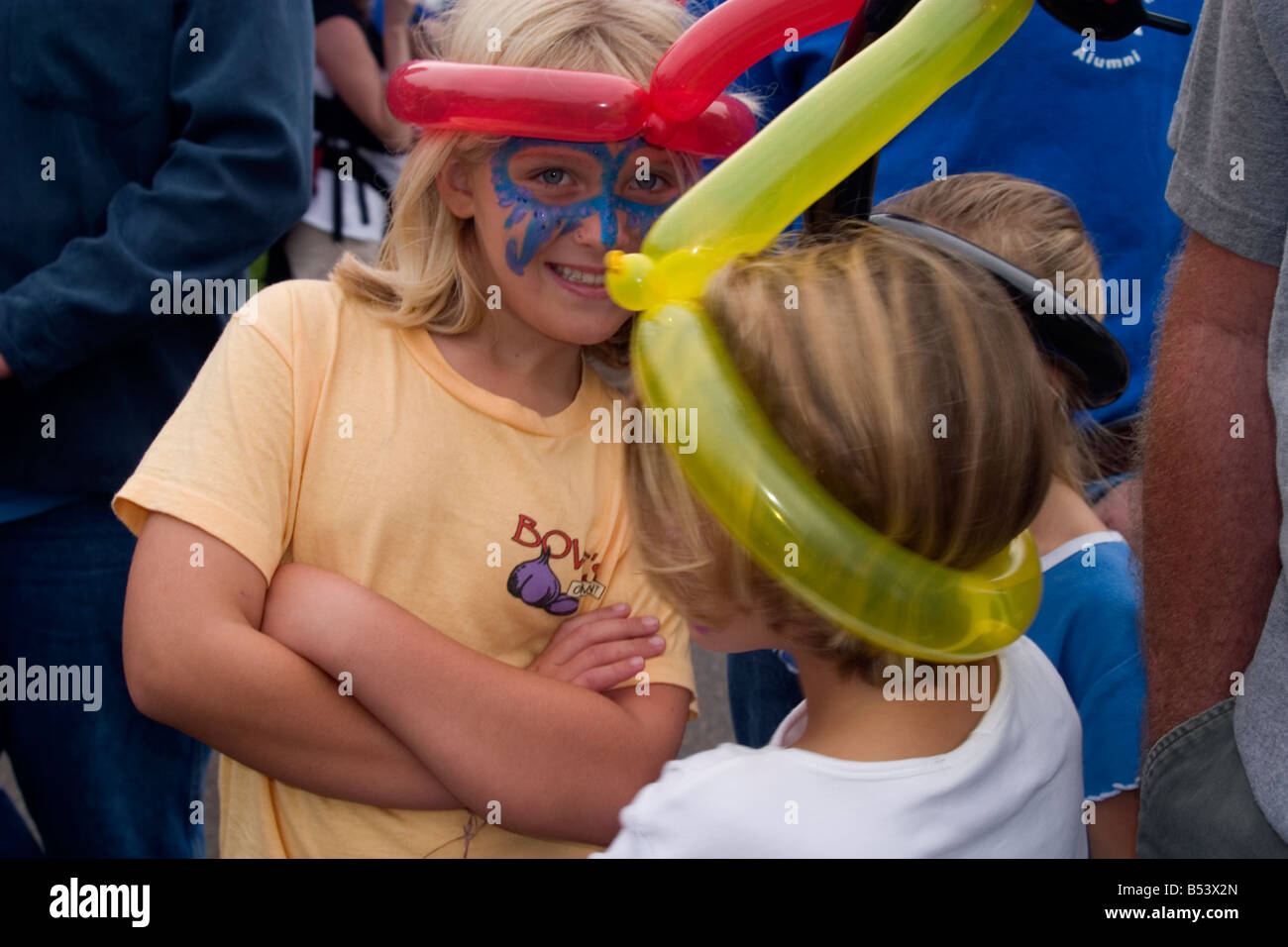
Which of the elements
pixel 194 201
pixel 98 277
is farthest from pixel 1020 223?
pixel 98 277

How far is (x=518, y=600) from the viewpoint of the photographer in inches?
67.4

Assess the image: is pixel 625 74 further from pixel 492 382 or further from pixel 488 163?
pixel 492 382

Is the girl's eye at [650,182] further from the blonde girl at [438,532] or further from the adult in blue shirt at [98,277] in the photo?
the adult in blue shirt at [98,277]

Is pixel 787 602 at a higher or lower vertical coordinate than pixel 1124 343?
lower

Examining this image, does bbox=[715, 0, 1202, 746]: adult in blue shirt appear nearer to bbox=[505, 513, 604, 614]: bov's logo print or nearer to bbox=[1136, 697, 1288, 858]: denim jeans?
bbox=[1136, 697, 1288, 858]: denim jeans

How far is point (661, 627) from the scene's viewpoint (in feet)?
5.69

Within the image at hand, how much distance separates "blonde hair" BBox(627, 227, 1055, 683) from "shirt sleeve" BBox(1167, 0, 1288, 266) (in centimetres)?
26

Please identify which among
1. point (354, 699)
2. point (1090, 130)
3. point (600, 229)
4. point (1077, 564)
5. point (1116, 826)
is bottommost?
point (1116, 826)

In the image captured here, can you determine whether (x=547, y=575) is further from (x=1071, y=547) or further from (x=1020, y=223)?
(x=1020, y=223)

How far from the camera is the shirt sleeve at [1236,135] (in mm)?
1292

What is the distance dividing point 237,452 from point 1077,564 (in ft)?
3.75
